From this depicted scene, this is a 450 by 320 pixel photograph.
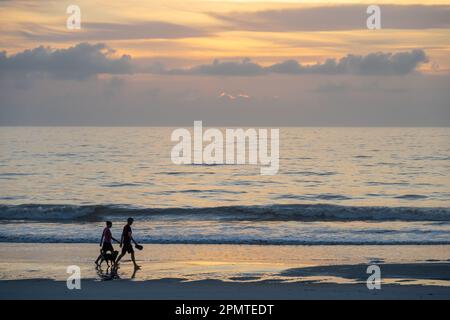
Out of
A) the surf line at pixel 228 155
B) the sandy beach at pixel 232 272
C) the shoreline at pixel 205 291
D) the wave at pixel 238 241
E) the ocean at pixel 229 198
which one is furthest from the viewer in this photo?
the surf line at pixel 228 155

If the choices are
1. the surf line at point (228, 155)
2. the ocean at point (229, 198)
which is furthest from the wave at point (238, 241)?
the surf line at point (228, 155)

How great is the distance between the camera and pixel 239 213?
128 ft

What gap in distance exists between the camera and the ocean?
30.3m

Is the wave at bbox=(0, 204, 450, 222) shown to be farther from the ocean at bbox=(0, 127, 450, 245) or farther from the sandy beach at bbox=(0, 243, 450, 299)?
the sandy beach at bbox=(0, 243, 450, 299)

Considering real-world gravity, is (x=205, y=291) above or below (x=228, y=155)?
below

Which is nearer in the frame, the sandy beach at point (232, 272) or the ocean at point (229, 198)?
the sandy beach at point (232, 272)

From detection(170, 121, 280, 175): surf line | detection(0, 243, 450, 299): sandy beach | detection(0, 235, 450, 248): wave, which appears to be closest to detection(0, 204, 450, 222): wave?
detection(0, 235, 450, 248): wave

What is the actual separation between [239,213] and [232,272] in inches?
749

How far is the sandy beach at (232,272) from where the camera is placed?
56.0ft

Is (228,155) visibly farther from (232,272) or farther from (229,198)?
(232,272)

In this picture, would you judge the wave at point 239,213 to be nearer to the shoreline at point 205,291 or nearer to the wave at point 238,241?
the wave at point 238,241

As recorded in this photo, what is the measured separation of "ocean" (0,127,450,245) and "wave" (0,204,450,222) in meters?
0.06

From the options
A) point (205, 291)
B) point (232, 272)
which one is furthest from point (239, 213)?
point (205, 291)

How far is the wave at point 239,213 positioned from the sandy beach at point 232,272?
38.0ft
